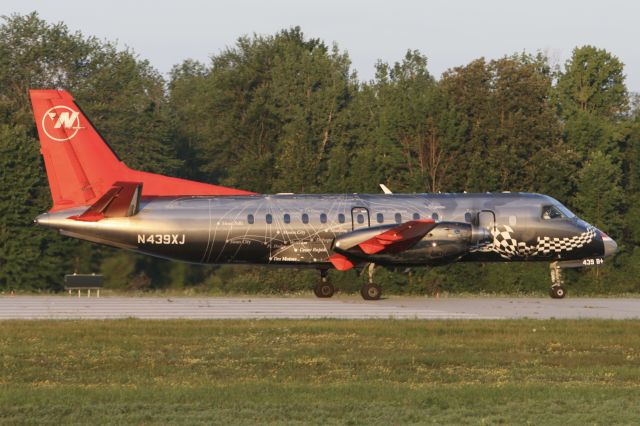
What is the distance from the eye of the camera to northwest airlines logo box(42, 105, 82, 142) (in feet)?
124

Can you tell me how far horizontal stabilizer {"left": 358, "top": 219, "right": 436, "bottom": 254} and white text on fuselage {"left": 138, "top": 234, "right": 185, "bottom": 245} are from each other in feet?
20.5

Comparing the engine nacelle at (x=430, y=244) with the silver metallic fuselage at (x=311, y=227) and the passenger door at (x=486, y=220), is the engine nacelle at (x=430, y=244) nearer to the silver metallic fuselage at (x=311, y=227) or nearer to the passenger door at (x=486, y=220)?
the silver metallic fuselage at (x=311, y=227)

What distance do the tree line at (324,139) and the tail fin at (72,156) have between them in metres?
8.39

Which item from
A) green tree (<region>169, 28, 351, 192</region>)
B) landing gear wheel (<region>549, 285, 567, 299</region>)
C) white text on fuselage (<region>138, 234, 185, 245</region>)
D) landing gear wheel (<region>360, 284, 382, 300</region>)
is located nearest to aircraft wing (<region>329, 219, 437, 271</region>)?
landing gear wheel (<region>360, 284, 382, 300</region>)

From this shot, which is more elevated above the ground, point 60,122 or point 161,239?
point 60,122

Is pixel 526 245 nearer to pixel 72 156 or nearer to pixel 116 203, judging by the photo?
pixel 116 203

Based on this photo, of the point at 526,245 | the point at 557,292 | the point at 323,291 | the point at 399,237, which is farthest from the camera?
the point at 323,291

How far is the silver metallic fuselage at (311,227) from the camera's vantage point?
37.2 meters

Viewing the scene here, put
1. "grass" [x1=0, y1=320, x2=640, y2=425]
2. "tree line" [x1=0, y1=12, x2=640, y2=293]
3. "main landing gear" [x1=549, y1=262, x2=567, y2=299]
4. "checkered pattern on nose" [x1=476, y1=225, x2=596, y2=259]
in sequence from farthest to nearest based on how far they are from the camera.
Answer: "tree line" [x1=0, y1=12, x2=640, y2=293], "main landing gear" [x1=549, y1=262, x2=567, y2=299], "checkered pattern on nose" [x1=476, y1=225, x2=596, y2=259], "grass" [x1=0, y1=320, x2=640, y2=425]

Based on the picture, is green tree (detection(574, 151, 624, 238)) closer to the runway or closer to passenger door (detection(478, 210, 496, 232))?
the runway

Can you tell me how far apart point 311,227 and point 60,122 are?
9553mm

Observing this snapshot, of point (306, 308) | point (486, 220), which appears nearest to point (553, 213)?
point (486, 220)

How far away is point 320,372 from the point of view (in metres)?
20.5

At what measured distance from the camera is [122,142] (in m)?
78.6
